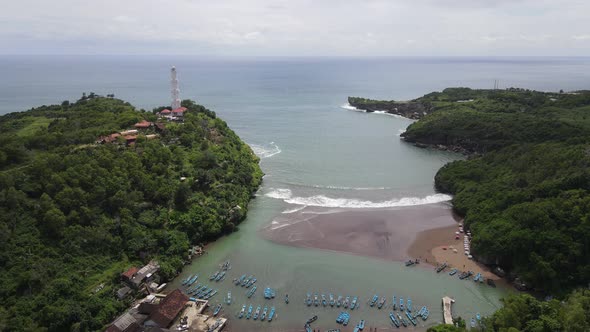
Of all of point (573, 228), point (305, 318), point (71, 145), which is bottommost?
point (305, 318)

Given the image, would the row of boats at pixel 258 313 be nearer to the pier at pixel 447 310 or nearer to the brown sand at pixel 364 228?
the brown sand at pixel 364 228

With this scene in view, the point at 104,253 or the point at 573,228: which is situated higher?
the point at 573,228

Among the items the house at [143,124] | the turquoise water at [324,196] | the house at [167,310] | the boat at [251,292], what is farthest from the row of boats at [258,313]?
the house at [143,124]

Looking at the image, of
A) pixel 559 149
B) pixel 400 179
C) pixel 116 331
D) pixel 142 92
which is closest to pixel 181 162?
pixel 116 331

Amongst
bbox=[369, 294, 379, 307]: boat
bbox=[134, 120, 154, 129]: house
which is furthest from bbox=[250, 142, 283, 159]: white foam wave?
bbox=[369, 294, 379, 307]: boat

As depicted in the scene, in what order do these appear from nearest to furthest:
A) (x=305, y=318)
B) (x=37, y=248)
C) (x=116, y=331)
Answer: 1. (x=116, y=331)
2. (x=305, y=318)
3. (x=37, y=248)

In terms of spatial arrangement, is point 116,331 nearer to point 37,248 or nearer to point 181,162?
point 37,248

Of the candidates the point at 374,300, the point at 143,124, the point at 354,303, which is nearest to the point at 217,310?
the point at 354,303

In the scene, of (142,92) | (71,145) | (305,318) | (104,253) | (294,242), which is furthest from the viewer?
(142,92)
